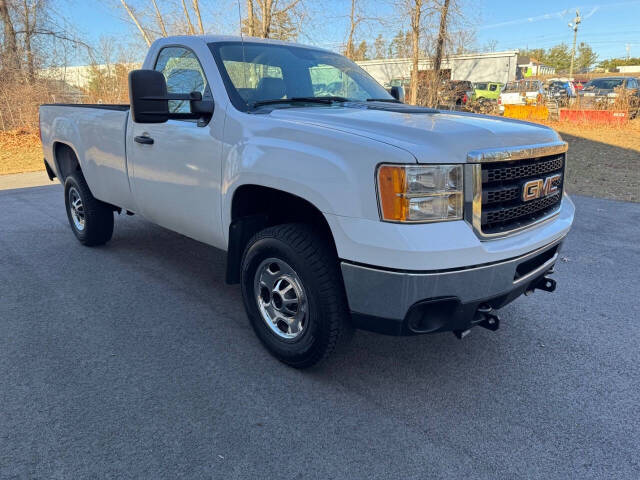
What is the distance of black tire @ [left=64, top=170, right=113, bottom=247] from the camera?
5215 mm

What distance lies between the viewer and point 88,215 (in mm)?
5238

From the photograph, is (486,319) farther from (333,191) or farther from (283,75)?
(283,75)

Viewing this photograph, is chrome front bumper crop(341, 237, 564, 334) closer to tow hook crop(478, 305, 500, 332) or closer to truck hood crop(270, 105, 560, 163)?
tow hook crop(478, 305, 500, 332)

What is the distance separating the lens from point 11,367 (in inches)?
119

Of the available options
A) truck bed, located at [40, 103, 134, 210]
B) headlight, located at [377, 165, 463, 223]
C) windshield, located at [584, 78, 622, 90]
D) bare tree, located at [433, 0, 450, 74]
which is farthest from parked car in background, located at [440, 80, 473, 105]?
headlight, located at [377, 165, 463, 223]

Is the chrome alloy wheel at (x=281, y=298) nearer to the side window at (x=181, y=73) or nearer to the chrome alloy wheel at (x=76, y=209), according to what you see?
the side window at (x=181, y=73)

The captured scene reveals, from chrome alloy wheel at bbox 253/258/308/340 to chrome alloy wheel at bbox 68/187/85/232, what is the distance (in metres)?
3.23

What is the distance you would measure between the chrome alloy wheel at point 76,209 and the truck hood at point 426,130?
133 inches

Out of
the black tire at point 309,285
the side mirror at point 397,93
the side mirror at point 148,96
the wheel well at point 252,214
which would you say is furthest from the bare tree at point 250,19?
the black tire at point 309,285

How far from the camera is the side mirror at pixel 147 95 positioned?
9.74 feet

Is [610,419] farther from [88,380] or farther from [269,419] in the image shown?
[88,380]

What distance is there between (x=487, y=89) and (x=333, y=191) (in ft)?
93.0

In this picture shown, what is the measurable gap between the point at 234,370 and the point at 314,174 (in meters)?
1.31

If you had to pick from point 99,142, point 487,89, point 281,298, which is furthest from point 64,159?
point 487,89
